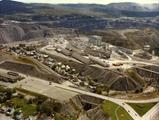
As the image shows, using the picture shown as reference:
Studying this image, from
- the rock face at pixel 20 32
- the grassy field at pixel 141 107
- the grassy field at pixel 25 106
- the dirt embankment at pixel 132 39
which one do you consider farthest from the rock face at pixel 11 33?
the grassy field at pixel 141 107

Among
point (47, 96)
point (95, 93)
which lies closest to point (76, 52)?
point (95, 93)

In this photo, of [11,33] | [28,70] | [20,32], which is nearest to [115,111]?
[28,70]

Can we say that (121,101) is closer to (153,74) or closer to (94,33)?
(153,74)

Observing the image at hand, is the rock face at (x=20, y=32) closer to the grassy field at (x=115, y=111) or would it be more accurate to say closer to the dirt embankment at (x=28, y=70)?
A: the dirt embankment at (x=28, y=70)

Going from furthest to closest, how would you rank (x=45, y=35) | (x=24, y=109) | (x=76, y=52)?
1. (x=45, y=35)
2. (x=76, y=52)
3. (x=24, y=109)

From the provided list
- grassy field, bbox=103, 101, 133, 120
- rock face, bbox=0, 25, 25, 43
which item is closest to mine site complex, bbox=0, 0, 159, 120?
A: grassy field, bbox=103, 101, 133, 120

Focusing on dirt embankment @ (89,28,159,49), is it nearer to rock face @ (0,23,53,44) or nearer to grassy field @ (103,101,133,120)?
rock face @ (0,23,53,44)
